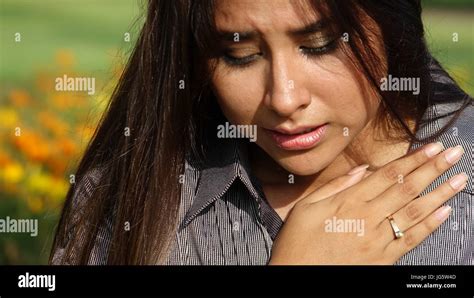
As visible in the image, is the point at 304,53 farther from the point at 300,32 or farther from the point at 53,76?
the point at 53,76

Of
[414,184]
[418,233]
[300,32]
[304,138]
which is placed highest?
[300,32]

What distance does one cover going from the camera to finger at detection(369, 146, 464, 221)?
2.35 meters

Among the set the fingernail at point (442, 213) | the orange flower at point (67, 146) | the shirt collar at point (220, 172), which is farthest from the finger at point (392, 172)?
the orange flower at point (67, 146)

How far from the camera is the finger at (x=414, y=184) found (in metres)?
2.35

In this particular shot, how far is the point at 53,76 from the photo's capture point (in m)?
5.04

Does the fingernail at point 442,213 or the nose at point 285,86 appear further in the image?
the fingernail at point 442,213

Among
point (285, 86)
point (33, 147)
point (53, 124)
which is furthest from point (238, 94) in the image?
point (53, 124)

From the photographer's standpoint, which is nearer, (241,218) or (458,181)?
(458,181)

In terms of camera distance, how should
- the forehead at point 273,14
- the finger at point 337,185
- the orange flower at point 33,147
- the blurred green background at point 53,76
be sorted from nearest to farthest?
the forehead at point 273,14 < the finger at point 337,185 < the blurred green background at point 53,76 < the orange flower at point 33,147

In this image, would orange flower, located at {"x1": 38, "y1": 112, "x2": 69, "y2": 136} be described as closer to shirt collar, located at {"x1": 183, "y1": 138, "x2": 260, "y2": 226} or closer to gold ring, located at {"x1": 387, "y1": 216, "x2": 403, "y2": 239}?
shirt collar, located at {"x1": 183, "y1": 138, "x2": 260, "y2": 226}

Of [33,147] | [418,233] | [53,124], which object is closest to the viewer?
[418,233]

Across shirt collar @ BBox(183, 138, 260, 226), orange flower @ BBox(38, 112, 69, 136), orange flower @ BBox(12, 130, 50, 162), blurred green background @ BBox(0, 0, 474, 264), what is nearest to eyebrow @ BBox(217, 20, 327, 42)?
shirt collar @ BBox(183, 138, 260, 226)

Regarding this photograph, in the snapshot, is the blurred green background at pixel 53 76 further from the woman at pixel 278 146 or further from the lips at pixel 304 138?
the lips at pixel 304 138

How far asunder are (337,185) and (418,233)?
0.78 ft
